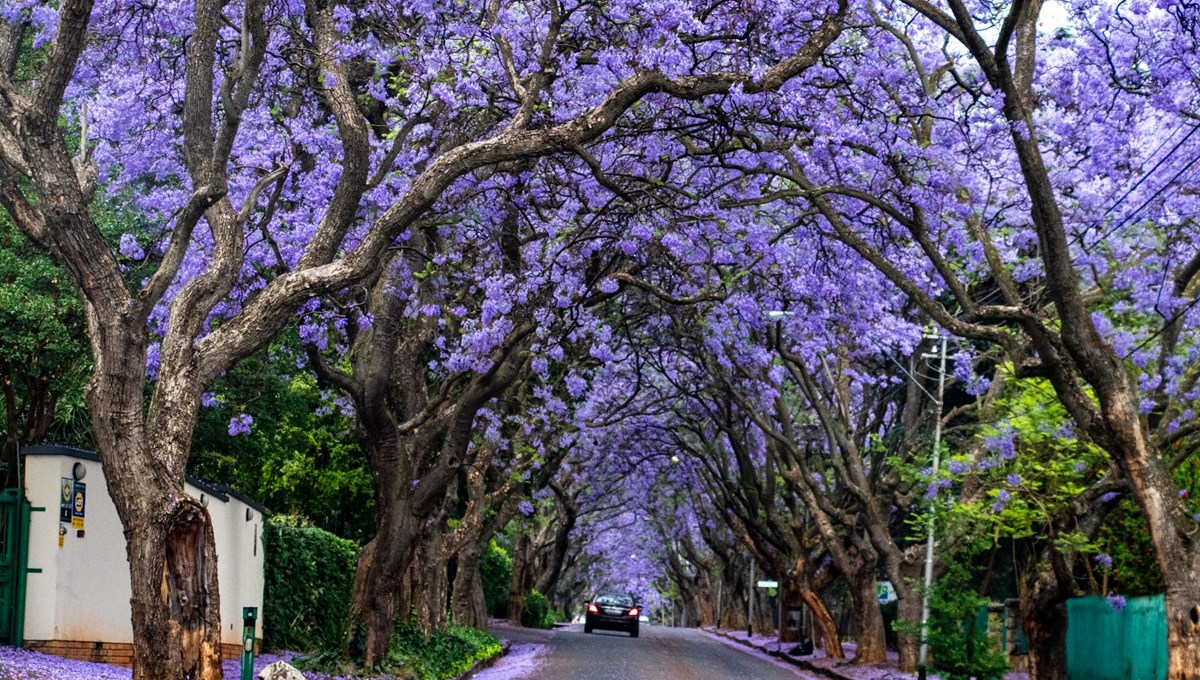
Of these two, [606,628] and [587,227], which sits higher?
[587,227]

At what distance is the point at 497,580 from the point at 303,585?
103 feet

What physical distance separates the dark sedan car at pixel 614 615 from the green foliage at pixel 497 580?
588cm

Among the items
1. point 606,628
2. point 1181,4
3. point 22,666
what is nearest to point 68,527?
point 22,666

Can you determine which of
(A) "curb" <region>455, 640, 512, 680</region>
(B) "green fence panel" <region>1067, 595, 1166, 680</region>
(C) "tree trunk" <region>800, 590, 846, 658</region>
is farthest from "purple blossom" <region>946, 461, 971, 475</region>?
(C) "tree trunk" <region>800, 590, 846, 658</region>

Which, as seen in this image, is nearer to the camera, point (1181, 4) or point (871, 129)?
point (1181, 4)

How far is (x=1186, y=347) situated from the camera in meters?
18.7

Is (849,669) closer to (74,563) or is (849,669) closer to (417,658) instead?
(417,658)

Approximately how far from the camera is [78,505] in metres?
14.9

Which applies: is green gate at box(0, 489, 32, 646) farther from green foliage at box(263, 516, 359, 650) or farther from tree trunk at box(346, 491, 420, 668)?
green foliage at box(263, 516, 359, 650)

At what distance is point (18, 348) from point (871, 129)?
39.0 feet

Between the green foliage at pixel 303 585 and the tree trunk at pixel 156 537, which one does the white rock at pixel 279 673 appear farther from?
the green foliage at pixel 303 585

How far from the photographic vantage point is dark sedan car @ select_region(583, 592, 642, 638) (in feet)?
147

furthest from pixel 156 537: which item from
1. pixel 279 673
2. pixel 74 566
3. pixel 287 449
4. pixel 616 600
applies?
pixel 616 600

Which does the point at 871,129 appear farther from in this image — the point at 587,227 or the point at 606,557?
the point at 606,557
